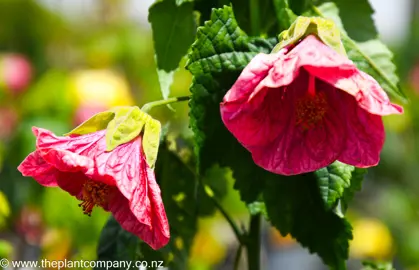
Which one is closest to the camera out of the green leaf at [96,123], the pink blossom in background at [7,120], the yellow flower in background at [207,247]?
the green leaf at [96,123]

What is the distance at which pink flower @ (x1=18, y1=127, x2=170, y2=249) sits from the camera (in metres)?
0.58

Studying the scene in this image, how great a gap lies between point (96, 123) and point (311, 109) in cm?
19

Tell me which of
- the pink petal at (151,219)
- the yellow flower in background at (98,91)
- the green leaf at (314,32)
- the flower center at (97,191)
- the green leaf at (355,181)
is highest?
the green leaf at (314,32)

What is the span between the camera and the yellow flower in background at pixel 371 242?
227 centimetres

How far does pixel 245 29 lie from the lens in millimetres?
766

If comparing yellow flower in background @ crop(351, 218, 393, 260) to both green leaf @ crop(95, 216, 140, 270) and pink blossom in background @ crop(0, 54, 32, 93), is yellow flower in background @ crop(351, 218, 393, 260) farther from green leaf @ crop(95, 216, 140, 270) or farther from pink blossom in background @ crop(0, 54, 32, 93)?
green leaf @ crop(95, 216, 140, 270)

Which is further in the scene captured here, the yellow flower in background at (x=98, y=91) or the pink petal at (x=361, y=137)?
the yellow flower in background at (x=98, y=91)

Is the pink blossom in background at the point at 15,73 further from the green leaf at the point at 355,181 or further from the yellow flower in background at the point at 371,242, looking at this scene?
the green leaf at the point at 355,181

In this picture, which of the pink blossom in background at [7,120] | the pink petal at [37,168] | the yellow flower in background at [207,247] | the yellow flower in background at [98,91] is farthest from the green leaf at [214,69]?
the pink blossom in background at [7,120]

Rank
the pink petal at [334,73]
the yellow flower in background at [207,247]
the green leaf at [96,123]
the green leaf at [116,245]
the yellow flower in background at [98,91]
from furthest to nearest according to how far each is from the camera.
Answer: the yellow flower in background at [207,247], the yellow flower in background at [98,91], the green leaf at [116,245], the green leaf at [96,123], the pink petal at [334,73]

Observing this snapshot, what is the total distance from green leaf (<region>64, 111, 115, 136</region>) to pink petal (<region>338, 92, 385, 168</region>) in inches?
8.2

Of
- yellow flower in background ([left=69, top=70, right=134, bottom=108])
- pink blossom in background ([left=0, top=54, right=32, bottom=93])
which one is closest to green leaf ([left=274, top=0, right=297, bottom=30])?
yellow flower in background ([left=69, top=70, right=134, bottom=108])

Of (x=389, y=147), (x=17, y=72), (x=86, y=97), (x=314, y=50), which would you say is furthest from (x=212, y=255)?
(x=389, y=147)

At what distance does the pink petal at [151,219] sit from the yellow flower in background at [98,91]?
3.49ft
